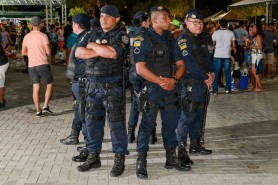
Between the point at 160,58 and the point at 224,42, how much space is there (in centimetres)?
698

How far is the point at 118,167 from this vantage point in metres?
5.98

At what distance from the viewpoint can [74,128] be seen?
7.63m

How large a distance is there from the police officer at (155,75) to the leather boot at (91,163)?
23.3 inches

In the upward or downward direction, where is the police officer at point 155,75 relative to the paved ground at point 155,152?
upward

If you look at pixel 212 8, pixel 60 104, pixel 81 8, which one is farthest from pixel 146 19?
pixel 212 8

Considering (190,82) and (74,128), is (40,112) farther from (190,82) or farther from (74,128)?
(190,82)

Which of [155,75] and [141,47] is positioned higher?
[141,47]

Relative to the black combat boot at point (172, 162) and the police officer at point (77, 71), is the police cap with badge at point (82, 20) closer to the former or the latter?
the police officer at point (77, 71)

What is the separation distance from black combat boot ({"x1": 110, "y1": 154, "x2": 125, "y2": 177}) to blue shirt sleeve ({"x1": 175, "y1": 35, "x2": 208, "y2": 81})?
1.47 meters

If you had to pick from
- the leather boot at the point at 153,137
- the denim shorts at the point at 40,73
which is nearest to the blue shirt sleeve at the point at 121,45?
the leather boot at the point at 153,137

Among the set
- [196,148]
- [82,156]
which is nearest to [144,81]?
[82,156]

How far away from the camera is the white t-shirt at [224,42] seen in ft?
41.3

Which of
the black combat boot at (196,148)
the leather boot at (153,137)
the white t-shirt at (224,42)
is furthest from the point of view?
the white t-shirt at (224,42)

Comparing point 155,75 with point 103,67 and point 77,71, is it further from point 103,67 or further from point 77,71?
point 77,71
